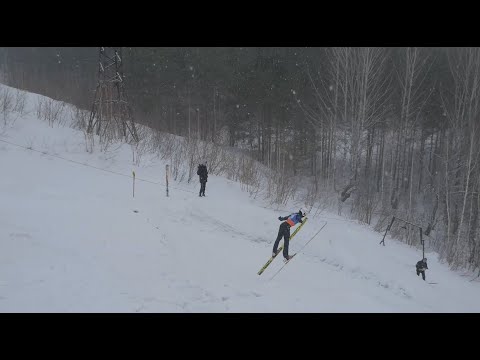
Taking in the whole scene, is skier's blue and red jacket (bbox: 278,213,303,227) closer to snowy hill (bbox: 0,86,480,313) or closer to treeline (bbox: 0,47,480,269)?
snowy hill (bbox: 0,86,480,313)

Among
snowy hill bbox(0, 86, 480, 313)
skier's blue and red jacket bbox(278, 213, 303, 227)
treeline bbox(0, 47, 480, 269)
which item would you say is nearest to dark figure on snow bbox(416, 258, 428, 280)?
snowy hill bbox(0, 86, 480, 313)

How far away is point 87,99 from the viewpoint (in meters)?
28.7

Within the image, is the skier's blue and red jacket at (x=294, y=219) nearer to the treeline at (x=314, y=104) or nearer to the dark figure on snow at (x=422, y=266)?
the dark figure on snow at (x=422, y=266)

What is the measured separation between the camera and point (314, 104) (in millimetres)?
30547

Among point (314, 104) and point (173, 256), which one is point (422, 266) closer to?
point (173, 256)

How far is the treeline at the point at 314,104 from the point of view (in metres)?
25.2

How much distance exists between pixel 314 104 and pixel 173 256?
24.2 meters

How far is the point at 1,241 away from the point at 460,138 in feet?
76.1

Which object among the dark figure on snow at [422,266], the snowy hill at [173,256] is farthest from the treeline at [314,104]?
the dark figure on snow at [422,266]

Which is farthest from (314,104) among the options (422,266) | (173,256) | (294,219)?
(173,256)

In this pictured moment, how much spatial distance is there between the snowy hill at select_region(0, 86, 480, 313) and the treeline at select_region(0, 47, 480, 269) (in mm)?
11898

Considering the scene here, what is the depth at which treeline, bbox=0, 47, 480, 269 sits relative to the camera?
2523cm

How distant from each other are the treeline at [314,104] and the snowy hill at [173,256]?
1190 cm

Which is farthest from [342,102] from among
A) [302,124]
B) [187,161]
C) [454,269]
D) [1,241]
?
[1,241]
